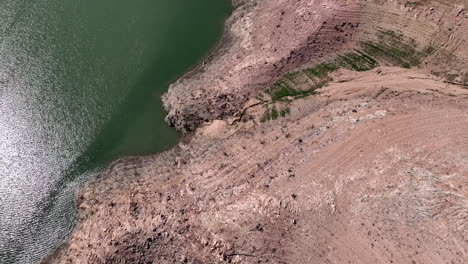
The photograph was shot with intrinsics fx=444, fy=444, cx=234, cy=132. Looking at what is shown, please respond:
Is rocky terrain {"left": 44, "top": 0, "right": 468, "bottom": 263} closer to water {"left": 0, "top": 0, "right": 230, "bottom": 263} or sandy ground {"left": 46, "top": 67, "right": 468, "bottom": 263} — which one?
sandy ground {"left": 46, "top": 67, "right": 468, "bottom": 263}

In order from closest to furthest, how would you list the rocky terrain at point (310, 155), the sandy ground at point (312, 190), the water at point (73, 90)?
1. the sandy ground at point (312, 190)
2. the rocky terrain at point (310, 155)
3. the water at point (73, 90)

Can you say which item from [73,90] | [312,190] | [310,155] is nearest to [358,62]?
[310,155]

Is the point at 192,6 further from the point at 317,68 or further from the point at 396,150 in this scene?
the point at 396,150

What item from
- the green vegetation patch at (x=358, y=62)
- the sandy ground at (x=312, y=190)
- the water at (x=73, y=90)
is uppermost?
the water at (x=73, y=90)

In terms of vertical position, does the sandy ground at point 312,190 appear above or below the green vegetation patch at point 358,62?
below

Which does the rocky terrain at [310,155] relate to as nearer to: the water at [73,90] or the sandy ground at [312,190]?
the sandy ground at [312,190]

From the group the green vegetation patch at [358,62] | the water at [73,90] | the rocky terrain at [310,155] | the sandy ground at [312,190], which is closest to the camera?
the sandy ground at [312,190]

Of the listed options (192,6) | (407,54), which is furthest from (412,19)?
(192,6)

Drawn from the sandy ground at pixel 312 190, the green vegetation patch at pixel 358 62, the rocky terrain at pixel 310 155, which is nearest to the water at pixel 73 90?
the rocky terrain at pixel 310 155

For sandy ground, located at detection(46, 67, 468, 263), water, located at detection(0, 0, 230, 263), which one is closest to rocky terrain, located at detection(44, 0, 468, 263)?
sandy ground, located at detection(46, 67, 468, 263)
